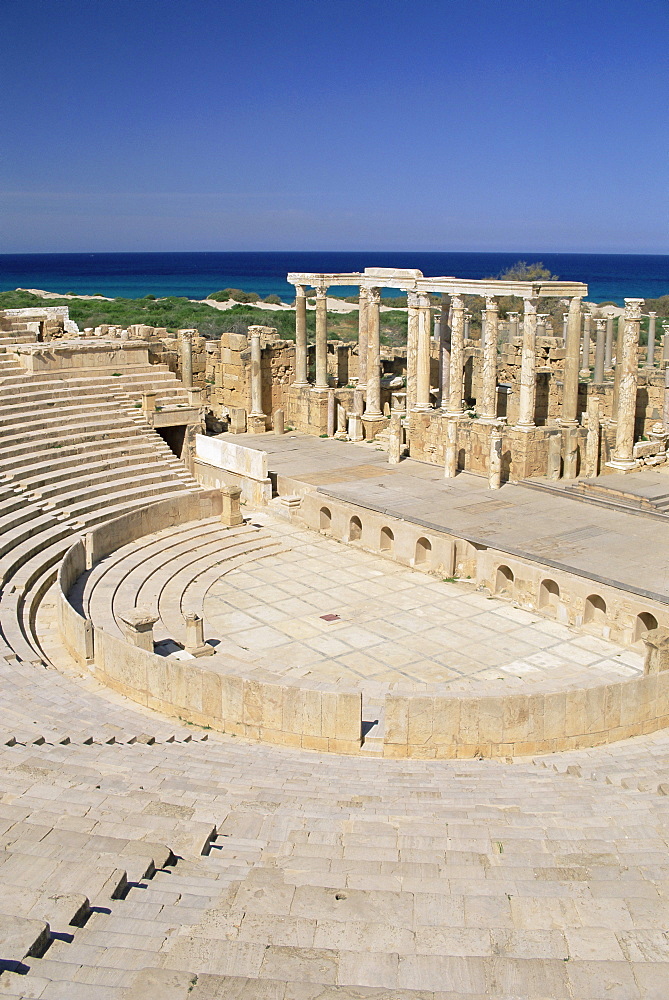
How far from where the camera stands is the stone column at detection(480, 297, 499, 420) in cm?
2638

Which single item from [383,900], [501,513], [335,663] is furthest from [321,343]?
[383,900]

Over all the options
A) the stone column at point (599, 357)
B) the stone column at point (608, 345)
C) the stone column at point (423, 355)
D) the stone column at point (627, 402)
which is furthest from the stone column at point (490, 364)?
the stone column at point (608, 345)

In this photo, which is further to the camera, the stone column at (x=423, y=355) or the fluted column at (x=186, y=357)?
the fluted column at (x=186, y=357)

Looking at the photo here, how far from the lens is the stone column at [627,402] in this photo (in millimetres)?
24719

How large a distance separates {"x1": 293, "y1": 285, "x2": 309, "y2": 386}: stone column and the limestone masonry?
0.10m

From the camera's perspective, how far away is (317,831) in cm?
885

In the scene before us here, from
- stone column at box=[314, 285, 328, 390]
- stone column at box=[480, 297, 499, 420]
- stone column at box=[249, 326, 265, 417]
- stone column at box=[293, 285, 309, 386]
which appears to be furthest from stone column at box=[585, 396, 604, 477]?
stone column at box=[249, 326, 265, 417]

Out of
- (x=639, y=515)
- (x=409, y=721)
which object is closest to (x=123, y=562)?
(x=409, y=721)

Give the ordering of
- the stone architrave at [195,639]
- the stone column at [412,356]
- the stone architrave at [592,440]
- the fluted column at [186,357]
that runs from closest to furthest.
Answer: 1. the stone architrave at [195,639]
2. the stone architrave at [592,440]
3. the stone column at [412,356]
4. the fluted column at [186,357]

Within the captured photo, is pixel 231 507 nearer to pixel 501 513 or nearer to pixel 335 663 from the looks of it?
pixel 501 513

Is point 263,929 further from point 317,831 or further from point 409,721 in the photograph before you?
point 409,721

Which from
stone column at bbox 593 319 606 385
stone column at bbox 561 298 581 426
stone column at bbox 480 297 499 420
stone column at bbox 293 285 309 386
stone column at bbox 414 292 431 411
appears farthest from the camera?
stone column at bbox 293 285 309 386

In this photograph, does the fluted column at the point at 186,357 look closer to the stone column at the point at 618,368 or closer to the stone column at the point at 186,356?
the stone column at the point at 186,356

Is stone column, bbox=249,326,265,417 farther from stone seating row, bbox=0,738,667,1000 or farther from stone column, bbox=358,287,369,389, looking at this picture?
stone seating row, bbox=0,738,667,1000
